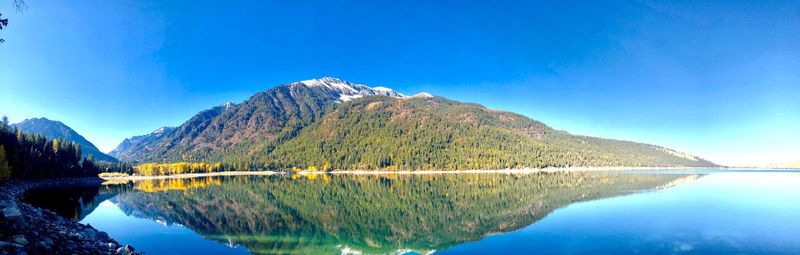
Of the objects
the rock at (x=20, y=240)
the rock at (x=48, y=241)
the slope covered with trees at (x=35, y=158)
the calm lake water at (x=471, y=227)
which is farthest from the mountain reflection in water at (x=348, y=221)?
the slope covered with trees at (x=35, y=158)

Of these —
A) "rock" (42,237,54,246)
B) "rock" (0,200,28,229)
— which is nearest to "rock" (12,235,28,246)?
"rock" (42,237,54,246)

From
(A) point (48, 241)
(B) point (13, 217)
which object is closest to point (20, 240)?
(A) point (48, 241)

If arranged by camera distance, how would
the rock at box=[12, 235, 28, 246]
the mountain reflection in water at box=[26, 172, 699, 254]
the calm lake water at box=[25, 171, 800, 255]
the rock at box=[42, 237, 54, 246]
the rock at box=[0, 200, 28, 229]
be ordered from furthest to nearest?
the mountain reflection in water at box=[26, 172, 699, 254], the calm lake water at box=[25, 171, 800, 255], the rock at box=[0, 200, 28, 229], the rock at box=[42, 237, 54, 246], the rock at box=[12, 235, 28, 246]

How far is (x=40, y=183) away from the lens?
92625 mm

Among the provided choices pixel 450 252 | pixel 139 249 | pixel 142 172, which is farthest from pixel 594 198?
pixel 142 172

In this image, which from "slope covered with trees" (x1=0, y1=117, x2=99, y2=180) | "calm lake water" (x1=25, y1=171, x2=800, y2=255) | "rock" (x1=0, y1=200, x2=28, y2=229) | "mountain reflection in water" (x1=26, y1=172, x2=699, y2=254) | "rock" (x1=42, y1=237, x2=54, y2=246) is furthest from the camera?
"slope covered with trees" (x1=0, y1=117, x2=99, y2=180)

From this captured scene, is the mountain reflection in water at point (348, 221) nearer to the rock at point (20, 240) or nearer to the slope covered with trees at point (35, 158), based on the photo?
the rock at point (20, 240)

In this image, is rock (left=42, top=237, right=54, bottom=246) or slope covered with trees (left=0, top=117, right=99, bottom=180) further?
slope covered with trees (left=0, top=117, right=99, bottom=180)

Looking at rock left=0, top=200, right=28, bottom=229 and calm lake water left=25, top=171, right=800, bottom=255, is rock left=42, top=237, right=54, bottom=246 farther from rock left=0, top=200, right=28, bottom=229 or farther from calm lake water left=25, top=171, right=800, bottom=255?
calm lake water left=25, top=171, right=800, bottom=255

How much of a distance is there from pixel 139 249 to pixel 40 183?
9077 cm

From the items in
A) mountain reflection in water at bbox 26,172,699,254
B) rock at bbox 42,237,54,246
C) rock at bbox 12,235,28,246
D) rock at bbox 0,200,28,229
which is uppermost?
rock at bbox 0,200,28,229

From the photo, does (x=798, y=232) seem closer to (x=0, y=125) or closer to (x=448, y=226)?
(x=448, y=226)

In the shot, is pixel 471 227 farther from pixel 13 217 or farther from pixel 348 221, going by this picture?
pixel 13 217

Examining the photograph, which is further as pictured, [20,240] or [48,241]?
[48,241]
